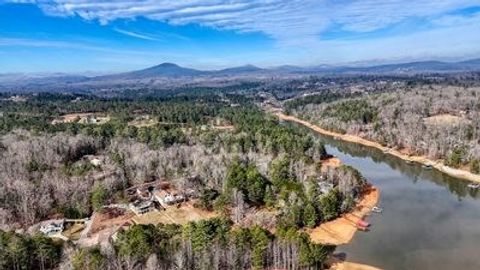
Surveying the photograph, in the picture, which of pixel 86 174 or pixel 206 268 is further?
pixel 86 174

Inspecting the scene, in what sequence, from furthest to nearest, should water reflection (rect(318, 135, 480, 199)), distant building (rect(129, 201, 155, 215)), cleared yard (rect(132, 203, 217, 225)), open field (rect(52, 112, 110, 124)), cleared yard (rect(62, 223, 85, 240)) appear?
open field (rect(52, 112, 110, 124)) < water reflection (rect(318, 135, 480, 199)) < distant building (rect(129, 201, 155, 215)) < cleared yard (rect(132, 203, 217, 225)) < cleared yard (rect(62, 223, 85, 240))

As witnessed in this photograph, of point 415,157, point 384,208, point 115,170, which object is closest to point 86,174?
point 115,170

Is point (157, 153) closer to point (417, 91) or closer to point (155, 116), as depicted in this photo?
point (155, 116)

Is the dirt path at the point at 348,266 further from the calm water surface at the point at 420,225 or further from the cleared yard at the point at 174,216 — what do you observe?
the cleared yard at the point at 174,216

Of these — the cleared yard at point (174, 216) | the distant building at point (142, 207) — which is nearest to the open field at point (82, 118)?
the distant building at point (142, 207)

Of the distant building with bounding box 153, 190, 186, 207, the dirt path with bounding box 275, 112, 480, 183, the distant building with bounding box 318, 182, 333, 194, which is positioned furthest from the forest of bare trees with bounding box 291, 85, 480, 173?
the distant building with bounding box 153, 190, 186, 207

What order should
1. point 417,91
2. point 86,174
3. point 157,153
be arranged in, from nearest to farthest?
point 86,174
point 157,153
point 417,91

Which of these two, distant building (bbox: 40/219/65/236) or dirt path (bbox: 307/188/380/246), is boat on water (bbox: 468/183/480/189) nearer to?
dirt path (bbox: 307/188/380/246)
